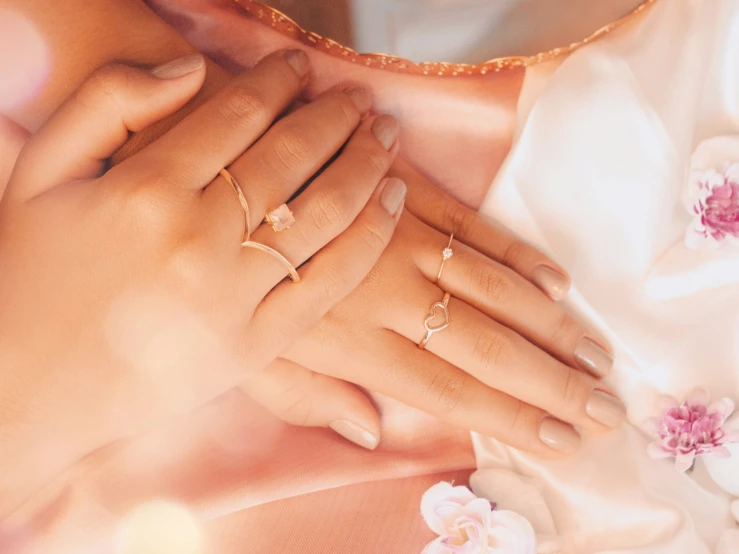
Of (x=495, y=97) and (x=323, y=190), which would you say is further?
(x=495, y=97)

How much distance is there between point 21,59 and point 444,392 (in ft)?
2.42

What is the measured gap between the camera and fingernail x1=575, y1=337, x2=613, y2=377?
2.99ft

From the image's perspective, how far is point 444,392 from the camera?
92 centimetres

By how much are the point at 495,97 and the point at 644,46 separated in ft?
0.68

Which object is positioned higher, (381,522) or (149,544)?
(381,522)

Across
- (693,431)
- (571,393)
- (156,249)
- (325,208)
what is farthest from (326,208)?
(693,431)

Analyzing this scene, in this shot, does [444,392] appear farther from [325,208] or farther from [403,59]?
[403,59]

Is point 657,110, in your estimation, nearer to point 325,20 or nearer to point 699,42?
point 699,42

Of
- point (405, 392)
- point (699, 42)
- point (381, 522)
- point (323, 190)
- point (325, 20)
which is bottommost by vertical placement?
point (381, 522)

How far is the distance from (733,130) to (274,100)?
604 mm

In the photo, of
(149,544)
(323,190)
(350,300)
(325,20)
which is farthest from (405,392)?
(325,20)

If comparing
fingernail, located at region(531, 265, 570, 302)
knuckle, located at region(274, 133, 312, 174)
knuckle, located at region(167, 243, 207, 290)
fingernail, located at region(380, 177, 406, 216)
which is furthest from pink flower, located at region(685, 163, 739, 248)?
knuckle, located at region(167, 243, 207, 290)

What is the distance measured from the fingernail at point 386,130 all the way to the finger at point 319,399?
1.18ft

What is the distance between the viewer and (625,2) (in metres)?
0.85
